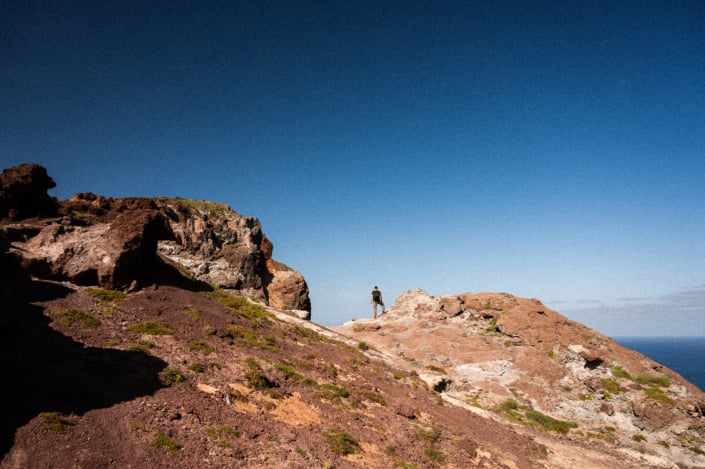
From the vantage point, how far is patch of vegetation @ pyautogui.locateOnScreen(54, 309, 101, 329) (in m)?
14.2

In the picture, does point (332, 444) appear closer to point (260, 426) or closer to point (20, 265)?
point (260, 426)

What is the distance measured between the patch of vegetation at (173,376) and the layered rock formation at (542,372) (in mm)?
19514

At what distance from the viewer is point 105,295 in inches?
681

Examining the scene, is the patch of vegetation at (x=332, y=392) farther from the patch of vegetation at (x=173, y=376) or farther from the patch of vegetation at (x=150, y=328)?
the patch of vegetation at (x=150, y=328)

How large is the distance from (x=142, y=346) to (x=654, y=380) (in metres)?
41.2

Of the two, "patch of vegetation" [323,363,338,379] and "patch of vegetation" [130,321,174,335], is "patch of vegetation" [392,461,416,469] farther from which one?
"patch of vegetation" [130,321,174,335]

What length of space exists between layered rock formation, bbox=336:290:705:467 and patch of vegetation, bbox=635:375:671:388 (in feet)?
0.27

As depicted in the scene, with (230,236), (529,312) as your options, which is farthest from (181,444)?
(529,312)

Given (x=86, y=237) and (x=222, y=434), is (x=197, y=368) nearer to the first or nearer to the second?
(x=222, y=434)

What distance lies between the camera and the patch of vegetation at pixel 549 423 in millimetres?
25156

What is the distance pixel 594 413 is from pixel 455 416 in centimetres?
1549

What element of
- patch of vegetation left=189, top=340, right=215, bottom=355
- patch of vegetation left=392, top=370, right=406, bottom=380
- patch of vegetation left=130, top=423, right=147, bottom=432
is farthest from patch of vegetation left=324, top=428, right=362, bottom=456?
patch of vegetation left=392, top=370, right=406, bottom=380

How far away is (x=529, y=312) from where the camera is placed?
42.3 m

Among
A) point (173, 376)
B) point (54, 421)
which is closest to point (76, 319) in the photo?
point (173, 376)
